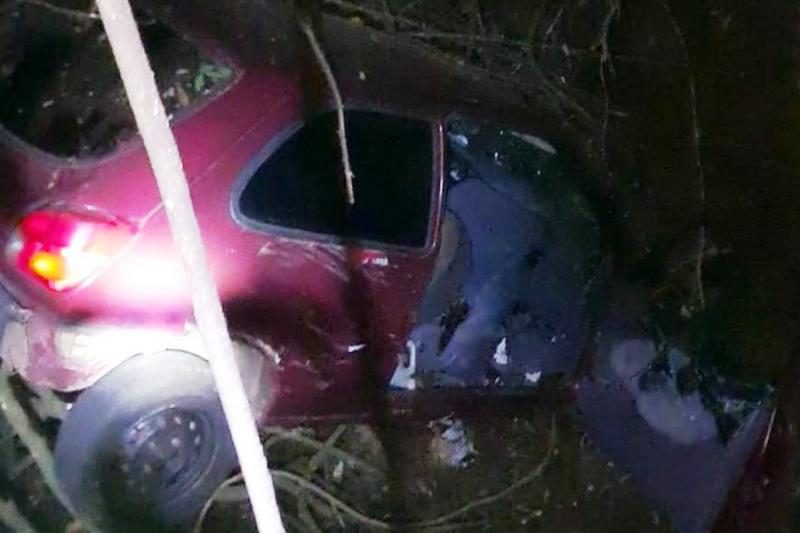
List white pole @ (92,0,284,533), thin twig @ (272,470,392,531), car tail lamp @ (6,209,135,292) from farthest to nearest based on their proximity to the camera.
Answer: thin twig @ (272,470,392,531), car tail lamp @ (6,209,135,292), white pole @ (92,0,284,533)

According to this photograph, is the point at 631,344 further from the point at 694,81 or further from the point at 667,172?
the point at 694,81

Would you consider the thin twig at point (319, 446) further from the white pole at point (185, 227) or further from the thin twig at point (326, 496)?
the white pole at point (185, 227)

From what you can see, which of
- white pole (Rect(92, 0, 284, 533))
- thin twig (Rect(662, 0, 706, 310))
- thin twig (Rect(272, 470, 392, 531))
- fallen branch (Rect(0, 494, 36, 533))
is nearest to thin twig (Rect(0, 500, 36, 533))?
fallen branch (Rect(0, 494, 36, 533))

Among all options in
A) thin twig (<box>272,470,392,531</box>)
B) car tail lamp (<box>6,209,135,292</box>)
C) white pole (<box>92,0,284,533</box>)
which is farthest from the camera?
thin twig (<box>272,470,392,531</box>)

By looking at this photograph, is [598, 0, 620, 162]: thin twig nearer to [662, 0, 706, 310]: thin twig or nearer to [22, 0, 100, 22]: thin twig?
[662, 0, 706, 310]: thin twig

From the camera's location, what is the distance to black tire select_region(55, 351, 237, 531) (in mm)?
832

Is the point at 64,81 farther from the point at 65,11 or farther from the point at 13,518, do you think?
the point at 13,518

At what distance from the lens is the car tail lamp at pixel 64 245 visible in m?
0.80

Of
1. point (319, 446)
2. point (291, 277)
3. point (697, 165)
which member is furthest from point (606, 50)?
point (319, 446)

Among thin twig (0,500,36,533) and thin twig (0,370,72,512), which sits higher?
thin twig (0,370,72,512)

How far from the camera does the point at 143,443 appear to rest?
0.86 m

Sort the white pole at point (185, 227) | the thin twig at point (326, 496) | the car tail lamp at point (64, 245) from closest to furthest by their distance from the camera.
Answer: the white pole at point (185, 227) < the car tail lamp at point (64, 245) < the thin twig at point (326, 496)

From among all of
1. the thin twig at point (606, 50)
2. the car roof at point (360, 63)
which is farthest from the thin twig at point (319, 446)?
the thin twig at point (606, 50)

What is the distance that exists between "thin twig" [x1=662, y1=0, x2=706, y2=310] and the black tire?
18.6 inches
